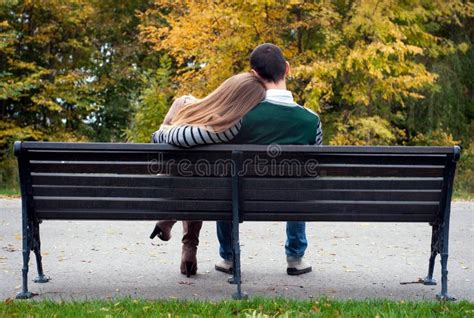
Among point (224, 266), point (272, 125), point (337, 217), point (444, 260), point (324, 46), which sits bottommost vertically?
point (224, 266)

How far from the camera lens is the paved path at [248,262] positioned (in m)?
5.24

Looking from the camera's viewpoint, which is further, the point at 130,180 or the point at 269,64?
the point at 269,64

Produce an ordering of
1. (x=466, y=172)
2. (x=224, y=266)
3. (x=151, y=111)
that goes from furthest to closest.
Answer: (x=466, y=172) → (x=151, y=111) → (x=224, y=266)

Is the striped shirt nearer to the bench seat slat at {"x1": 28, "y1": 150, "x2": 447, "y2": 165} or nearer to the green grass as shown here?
the bench seat slat at {"x1": 28, "y1": 150, "x2": 447, "y2": 165}

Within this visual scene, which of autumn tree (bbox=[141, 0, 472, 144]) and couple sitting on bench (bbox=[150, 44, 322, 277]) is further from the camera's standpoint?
autumn tree (bbox=[141, 0, 472, 144])

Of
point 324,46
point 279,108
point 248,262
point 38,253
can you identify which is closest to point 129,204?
point 38,253

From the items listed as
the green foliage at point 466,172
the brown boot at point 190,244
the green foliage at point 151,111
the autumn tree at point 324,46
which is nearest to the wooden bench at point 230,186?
the brown boot at point 190,244

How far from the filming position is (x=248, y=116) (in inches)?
196

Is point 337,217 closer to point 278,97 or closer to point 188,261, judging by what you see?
point 278,97

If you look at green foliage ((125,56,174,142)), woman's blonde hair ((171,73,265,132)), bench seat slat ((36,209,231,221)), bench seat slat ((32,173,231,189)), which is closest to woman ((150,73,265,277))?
woman's blonde hair ((171,73,265,132))

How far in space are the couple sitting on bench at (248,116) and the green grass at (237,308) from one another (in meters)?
0.96

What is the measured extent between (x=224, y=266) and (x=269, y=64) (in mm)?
1690

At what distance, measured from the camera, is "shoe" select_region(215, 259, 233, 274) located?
583cm

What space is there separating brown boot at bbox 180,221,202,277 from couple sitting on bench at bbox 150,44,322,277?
0.28 metres
